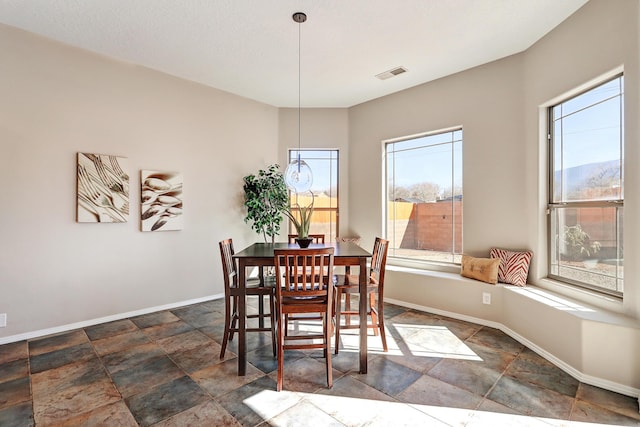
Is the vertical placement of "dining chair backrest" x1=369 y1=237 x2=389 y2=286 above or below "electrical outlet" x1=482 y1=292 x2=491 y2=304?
above

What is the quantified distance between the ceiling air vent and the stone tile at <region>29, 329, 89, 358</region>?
14.5ft

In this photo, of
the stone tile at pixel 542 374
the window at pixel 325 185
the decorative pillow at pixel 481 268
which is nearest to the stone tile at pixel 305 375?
the stone tile at pixel 542 374

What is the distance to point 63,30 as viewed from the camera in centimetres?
302

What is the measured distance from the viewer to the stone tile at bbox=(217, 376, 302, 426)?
193 centimetres

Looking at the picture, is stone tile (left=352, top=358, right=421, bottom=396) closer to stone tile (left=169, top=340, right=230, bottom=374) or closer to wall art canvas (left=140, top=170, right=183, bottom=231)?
stone tile (left=169, top=340, right=230, bottom=374)

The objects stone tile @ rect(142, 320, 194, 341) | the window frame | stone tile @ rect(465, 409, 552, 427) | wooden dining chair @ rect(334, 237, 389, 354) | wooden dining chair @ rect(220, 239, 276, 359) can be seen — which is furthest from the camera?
the window frame

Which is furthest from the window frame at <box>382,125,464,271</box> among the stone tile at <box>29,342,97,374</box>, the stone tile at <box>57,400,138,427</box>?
the stone tile at <box>29,342,97,374</box>

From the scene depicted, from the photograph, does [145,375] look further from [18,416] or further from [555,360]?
[555,360]

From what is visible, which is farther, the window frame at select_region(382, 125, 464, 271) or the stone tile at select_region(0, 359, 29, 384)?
the window frame at select_region(382, 125, 464, 271)

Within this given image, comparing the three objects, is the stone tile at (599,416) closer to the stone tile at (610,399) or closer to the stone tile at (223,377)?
the stone tile at (610,399)

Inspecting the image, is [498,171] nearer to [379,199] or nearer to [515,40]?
[515,40]

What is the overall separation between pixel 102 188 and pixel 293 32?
268 cm

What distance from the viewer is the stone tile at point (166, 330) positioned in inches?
125

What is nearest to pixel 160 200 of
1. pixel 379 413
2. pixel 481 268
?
pixel 379 413
